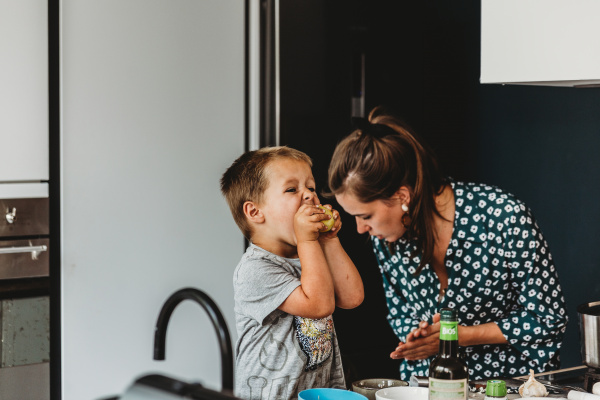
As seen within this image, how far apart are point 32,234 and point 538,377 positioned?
57.0 inches

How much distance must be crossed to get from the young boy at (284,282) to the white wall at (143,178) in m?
0.75

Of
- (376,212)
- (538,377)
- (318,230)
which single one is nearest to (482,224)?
(376,212)

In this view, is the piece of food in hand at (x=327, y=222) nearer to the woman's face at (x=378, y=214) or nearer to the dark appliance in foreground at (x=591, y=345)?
the woman's face at (x=378, y=214)

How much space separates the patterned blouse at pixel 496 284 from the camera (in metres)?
1.82

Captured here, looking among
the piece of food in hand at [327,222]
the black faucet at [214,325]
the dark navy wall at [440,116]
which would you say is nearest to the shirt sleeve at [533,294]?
the piece of food in hand at [327,222]

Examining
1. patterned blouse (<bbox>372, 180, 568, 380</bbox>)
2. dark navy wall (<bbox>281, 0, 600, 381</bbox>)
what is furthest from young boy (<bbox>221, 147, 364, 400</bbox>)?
dark navy wall (<bbox>281, 0, 600, 381</bbox>)

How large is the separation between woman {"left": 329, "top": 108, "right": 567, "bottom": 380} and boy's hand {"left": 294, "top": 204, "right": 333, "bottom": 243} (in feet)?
1.23

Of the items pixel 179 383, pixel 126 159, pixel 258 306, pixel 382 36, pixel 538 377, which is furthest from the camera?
pixel 382 36

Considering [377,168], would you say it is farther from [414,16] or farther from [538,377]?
[414,16]

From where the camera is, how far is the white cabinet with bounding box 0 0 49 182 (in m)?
2.11

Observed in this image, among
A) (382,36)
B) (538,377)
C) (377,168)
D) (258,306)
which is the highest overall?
(382,36)

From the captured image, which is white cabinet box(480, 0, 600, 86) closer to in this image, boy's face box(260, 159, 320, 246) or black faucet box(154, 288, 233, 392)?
boy's face box(260, 159, 320, 246)

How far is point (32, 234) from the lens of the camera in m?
2.18

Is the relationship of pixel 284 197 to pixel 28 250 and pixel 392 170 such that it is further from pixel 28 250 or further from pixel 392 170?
pixel 28 250
